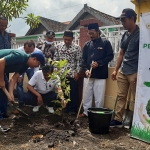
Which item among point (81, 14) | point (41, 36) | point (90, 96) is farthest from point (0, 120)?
point (81, 14)

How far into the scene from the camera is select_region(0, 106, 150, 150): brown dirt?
10.3 feet

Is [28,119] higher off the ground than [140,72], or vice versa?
[140,72]

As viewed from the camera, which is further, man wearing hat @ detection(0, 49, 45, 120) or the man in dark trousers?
the man in dark trousers

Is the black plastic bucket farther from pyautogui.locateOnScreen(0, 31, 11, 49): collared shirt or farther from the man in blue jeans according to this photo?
pyautogui.locateOnScreen(0, 31, 11, 49): collared shirt

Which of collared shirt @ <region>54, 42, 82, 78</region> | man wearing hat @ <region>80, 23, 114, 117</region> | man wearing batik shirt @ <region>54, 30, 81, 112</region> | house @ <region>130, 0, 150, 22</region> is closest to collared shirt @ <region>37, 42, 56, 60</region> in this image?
man wearing batik shirt @ <region>54, 30, 81, 112</region>

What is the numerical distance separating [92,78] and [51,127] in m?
1.32

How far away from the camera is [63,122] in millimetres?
4172

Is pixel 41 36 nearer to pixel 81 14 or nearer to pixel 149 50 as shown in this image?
pixel 149 50

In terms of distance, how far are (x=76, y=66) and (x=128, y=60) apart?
1.39 m

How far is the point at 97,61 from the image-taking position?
446 cm

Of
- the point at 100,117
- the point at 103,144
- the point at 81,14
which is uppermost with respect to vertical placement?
the point at 81,14

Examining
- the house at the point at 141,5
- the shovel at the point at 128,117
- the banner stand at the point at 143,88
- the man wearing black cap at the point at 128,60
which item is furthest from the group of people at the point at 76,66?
the house at the point at 141,5

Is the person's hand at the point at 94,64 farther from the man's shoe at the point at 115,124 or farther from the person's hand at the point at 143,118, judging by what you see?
the person's hand at the point at 143,118

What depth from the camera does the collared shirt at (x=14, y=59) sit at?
3496 millimetres
